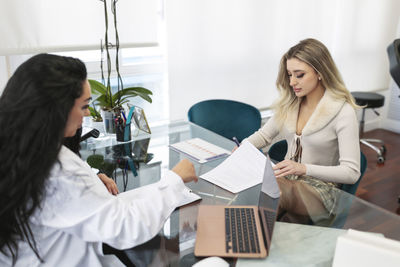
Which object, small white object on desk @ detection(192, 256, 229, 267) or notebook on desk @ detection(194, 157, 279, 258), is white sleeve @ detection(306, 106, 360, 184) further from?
small white object on desk @ detection(192, 256, 229, 267)

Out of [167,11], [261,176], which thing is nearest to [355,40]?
[167,11]

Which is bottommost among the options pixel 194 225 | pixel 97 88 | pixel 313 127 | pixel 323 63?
pixel 194 225

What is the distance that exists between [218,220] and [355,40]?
330 centimetres

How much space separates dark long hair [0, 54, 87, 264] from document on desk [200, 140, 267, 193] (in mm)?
749

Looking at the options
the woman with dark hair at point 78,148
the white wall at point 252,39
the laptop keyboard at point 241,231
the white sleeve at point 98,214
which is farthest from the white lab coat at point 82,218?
the white wall at point 252,39

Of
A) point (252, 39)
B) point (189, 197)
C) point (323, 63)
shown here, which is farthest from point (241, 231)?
point (252, 39)

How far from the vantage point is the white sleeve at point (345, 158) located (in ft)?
5.49

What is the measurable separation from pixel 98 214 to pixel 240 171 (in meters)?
0.78

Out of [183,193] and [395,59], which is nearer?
[183,193]

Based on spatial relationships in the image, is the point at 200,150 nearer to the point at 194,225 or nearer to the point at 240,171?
the point at 240,171

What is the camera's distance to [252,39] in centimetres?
320

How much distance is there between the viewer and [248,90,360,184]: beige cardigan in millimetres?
1678

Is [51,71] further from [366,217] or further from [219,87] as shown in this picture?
[219,87]

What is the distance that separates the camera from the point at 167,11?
2684 millimetres
